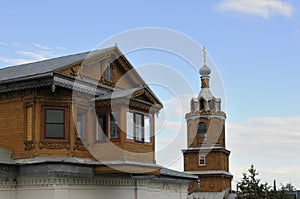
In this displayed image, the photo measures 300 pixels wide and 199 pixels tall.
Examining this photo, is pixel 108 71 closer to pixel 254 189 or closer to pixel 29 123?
pixel 29 123

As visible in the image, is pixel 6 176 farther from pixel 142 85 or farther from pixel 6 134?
pixel 142 85

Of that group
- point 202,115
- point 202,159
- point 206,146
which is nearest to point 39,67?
point 202,115

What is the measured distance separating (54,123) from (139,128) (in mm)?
3639

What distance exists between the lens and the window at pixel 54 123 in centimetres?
2167

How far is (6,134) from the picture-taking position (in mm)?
22203

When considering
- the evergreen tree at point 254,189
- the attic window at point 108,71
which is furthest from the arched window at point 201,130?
the attic window at point 108,71

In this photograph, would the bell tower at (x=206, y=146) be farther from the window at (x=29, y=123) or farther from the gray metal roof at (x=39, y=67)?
the window at (x=29, y=123)

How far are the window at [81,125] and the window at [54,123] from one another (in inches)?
32.7

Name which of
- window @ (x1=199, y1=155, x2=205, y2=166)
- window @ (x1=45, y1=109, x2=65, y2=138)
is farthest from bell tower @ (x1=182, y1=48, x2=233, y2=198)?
window @ (x1=45, y1=109, x2=65, y2=138)

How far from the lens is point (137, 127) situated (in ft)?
76.0

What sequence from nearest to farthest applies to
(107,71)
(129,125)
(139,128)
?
(129,125) < (139,128) < (107,71)

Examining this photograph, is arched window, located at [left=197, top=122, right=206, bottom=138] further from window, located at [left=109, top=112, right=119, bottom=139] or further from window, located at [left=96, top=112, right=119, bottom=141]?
window, located at [left=109, top=112, right=119, bottom=139]

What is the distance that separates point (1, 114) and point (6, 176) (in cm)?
278

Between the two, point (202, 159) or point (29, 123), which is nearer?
point (29, 123)
